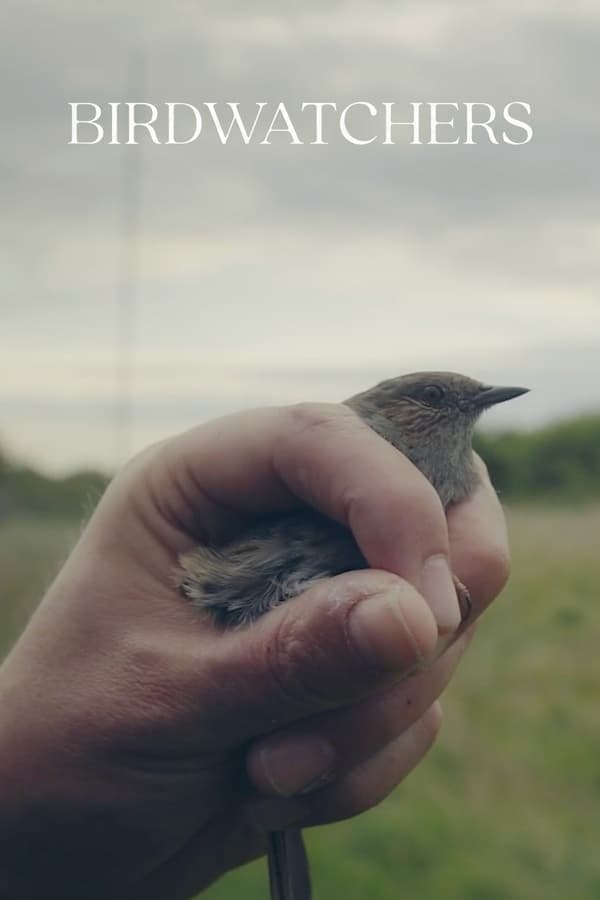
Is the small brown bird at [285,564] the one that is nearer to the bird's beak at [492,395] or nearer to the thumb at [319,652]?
the thumb at [319,652]

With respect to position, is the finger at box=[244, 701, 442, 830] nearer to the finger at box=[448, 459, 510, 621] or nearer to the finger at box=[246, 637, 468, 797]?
the finger at box=[246, 637, 468, 797]

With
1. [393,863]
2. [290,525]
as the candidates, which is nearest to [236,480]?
[290,525]

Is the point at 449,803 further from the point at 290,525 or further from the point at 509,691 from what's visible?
the point at 290,525

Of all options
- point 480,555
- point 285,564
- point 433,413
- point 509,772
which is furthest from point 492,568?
point 509,772

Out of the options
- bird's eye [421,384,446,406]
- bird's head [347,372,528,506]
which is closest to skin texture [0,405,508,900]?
bird's head [347,372,528,506]

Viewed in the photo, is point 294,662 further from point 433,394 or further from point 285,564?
point 433,394
